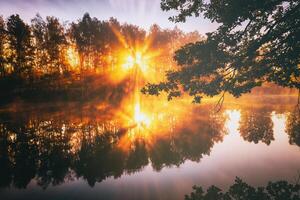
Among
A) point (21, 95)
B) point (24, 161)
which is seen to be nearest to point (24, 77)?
point (21, 95)

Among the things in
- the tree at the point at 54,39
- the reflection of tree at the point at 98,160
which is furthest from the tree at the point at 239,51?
the tree at the point at 54,39

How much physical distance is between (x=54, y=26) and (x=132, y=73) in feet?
66.3

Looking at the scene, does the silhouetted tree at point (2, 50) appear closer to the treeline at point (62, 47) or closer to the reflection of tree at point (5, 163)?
the treeline at point (62, 47)

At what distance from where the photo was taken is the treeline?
4988cm

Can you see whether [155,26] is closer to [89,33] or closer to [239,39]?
[89,33]

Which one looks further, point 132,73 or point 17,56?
point 132,73

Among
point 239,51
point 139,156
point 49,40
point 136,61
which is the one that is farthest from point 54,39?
point 239,51

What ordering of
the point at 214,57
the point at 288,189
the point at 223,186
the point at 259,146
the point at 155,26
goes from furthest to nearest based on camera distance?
1. the point at 155,26
2. the point at 259,146
3. the point at 223,186
4. the point at 288,189
5. the point at 214,57

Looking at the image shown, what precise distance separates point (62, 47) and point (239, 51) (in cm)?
5261

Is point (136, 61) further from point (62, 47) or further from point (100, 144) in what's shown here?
point (100, 144)

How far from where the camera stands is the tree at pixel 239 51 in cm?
902

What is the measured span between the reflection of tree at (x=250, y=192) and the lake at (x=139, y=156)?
0.72m

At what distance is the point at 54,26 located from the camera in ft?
179

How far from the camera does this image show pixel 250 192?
10.8m
